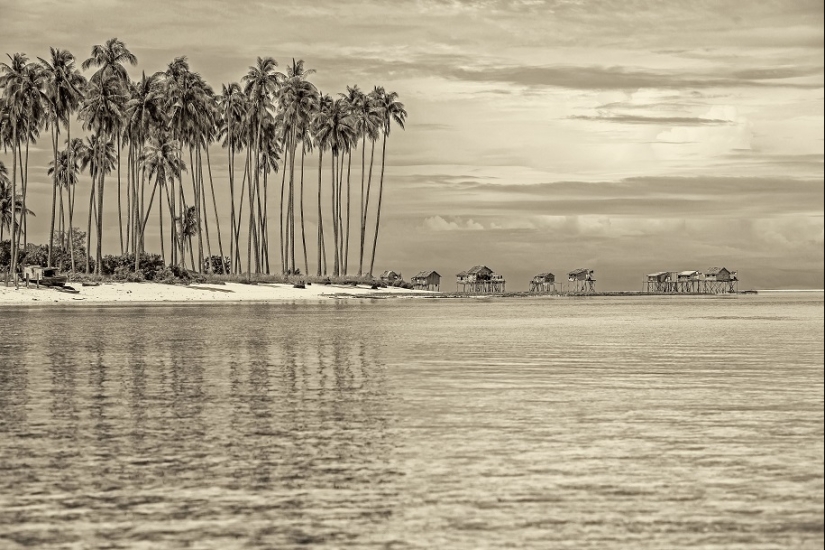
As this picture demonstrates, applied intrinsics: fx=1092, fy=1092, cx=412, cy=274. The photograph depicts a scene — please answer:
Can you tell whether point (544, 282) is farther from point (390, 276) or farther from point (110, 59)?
point (110, 59)

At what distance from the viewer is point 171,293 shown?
9425 centimetres

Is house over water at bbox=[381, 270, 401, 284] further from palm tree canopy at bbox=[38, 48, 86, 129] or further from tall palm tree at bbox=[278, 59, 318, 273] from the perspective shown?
palm tree canopy at bbox=[38, 48, 86, 129]

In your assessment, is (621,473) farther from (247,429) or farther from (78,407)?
(78,407)

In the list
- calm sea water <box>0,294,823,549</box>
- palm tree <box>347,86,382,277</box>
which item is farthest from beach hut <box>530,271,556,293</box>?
calm sea water <box>0,294,823,549</box>

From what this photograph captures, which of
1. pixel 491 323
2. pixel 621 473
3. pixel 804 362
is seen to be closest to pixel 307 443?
pixel 621 473

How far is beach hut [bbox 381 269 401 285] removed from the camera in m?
140

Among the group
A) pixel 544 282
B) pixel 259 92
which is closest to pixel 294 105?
pixel 259 92

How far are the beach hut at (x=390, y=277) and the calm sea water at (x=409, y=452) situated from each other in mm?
107465

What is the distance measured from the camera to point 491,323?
58.1m

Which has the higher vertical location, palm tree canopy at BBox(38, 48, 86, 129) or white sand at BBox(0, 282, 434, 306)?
palm tree canopy at BBox(38, 48, 86, 129)

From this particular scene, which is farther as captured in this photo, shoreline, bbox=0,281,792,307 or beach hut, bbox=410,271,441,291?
beach hut, bbox=410,271,441,291

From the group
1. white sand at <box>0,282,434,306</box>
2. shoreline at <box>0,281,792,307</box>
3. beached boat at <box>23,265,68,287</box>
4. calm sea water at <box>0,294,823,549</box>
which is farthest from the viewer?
beached boat at <box>23,265,68,287</box>

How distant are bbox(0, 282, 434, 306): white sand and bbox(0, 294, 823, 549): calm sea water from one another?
53.1 meters

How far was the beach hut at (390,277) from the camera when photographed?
139500 millimetres
